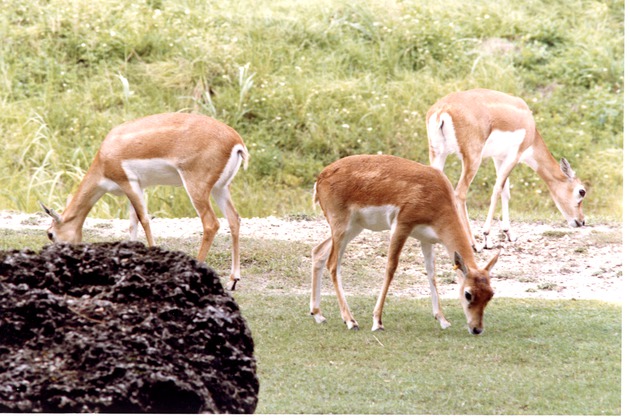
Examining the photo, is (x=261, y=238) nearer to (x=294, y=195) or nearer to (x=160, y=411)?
(x=294, y=195)

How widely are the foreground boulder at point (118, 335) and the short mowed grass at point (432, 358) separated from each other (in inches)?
28.7

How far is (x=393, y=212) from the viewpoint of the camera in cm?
506

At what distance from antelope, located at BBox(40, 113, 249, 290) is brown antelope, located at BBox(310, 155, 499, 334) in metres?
0.97

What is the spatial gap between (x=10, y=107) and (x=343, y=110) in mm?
3234

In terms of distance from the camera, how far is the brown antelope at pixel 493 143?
687 cm

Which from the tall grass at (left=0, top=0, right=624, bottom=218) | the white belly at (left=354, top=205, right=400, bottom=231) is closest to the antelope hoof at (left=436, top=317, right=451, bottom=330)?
the white belly at (left=354, top=205, right=400, bottom=231)

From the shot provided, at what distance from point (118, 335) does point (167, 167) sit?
2.87m

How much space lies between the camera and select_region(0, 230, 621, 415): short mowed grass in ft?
13.7

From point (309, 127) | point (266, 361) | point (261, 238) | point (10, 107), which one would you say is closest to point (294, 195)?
point (309, 127)

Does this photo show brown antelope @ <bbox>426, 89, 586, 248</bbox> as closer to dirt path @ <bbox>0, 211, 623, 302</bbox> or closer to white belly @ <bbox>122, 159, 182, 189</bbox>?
dirt path @ <bbox>0, 211, 623, 302</bbox>

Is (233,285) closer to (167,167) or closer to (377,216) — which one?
(167,167)

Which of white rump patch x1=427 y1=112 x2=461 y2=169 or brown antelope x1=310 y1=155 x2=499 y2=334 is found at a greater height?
brown antelope x1=310 y1=155 x2=499 y2=334

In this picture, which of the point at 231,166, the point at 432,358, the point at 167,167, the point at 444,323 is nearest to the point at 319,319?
the point at 444,323

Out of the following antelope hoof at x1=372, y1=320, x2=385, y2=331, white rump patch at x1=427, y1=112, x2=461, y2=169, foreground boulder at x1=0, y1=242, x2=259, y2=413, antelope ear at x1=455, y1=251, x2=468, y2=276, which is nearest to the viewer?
foreground boulder at x1=0, y1=242, x2=259, y2=413
